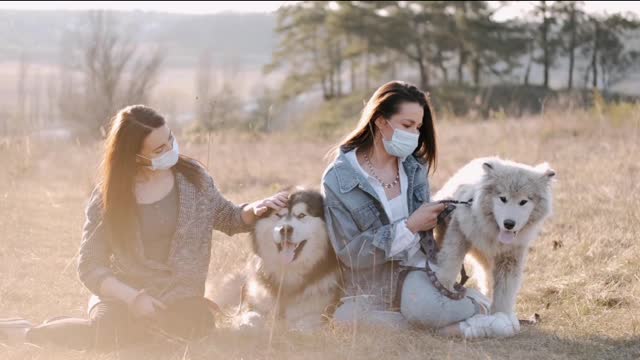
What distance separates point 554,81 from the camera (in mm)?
34750

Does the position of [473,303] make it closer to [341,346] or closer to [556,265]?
[341,346]

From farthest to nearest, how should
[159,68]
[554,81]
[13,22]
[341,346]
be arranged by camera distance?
[554,81] → [159,68] → [13,22] → [341,346]

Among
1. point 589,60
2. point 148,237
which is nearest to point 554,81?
point 589,60

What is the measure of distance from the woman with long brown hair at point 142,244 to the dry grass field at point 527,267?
15 centimetres

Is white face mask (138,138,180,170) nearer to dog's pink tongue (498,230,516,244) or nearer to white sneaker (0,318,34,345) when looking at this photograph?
white sneaker (0,318,34,345)

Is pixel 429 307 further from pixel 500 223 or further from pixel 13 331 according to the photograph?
pixel 13 331

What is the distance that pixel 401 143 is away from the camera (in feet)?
14.4

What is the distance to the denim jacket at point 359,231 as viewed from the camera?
4.31 m

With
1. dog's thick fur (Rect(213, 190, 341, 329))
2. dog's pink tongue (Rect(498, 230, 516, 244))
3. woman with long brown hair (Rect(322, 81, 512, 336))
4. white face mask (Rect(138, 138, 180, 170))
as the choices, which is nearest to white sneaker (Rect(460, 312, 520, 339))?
woman with long brown hair (Rect(322, 81, 512, 336))

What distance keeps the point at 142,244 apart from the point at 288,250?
0.84 metres

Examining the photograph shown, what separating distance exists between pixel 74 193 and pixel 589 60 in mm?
25782

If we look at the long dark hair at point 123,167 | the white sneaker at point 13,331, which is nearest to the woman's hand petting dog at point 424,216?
the long dark hair at point 123,167

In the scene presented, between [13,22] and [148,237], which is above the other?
[13,22]

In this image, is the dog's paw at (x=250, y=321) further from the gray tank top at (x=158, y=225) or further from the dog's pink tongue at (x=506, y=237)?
the dog's pink tongue at (x=506, y=237)
